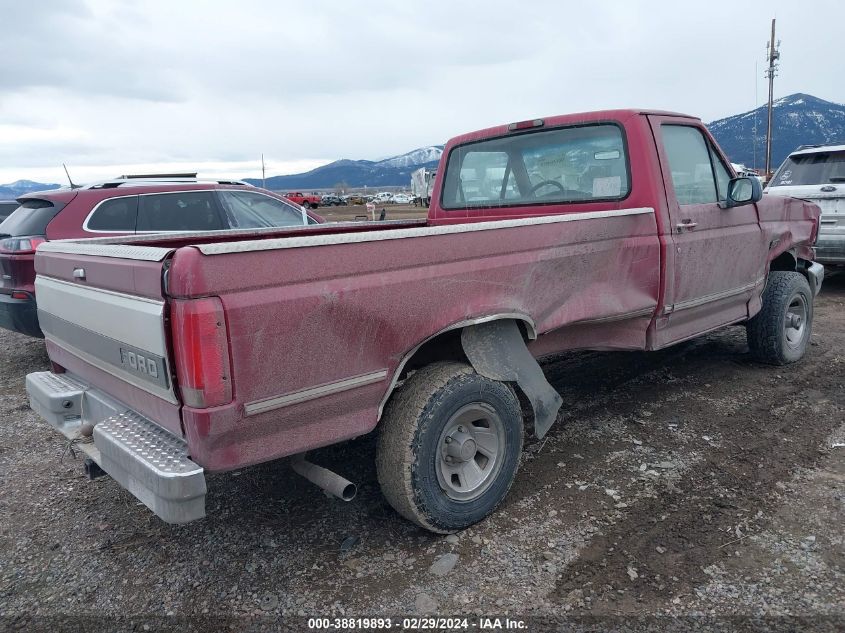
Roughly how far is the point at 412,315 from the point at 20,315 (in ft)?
14.7

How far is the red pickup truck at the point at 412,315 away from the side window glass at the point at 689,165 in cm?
2

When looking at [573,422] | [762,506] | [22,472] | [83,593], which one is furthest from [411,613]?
[22,472]

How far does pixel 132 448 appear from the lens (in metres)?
2.45

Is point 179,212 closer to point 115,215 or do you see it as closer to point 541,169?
point 115,215

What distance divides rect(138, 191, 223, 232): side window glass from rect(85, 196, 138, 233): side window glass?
0.08m

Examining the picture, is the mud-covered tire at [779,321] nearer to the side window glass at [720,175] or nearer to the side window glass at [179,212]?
the side window glass at [720,175]

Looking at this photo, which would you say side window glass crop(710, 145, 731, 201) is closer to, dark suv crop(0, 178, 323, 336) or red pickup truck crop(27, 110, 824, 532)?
red pickup truck crop(27, 110, 824, 532)

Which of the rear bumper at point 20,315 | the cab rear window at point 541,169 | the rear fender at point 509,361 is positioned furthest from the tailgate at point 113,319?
the cab rear window at point 541,169

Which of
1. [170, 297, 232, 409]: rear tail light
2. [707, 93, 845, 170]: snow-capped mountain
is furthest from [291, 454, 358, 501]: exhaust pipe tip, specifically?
[707, 93, 845, 170]: snow-capped mountain

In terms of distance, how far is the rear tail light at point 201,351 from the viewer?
85.0 inches

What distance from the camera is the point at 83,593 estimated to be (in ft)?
9.06

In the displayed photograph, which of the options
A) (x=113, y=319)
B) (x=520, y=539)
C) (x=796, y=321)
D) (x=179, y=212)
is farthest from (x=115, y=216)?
(x=796, y=321)

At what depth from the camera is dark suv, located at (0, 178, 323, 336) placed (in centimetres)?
564

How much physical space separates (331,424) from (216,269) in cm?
80
